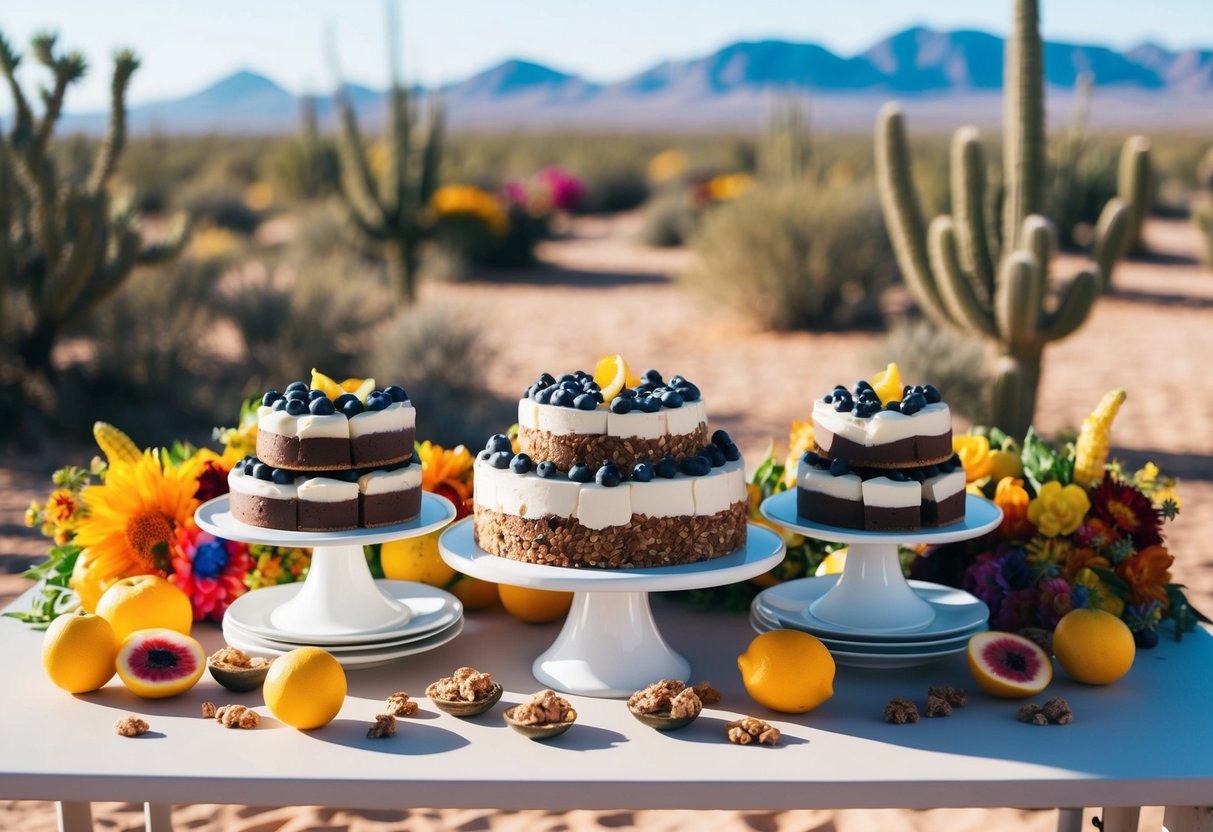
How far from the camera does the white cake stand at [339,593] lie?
2.23m

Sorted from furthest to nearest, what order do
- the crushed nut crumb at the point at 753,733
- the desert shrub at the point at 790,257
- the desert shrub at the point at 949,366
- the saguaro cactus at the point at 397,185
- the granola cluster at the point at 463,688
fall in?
the saguaro cactus at the point at 397,185 < the desert shrub at the point at 790,257 < the desert shrub at the point at 949,366 < the granola cluster at the point at 463,688 < the crushed nut crumb at the point at 753,733

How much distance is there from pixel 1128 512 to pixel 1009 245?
449 centimetres

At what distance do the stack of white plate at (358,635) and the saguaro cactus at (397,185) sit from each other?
911 centimetres

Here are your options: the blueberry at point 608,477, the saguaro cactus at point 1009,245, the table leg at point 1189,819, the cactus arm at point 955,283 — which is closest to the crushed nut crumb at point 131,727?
the blueberry at point 608,477

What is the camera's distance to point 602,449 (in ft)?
6.96

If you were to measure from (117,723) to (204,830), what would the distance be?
1.51m

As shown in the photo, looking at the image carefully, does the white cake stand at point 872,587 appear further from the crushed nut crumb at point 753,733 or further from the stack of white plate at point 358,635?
the stack of white plate at point 358,635

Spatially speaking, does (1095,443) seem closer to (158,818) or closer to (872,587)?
(872,587)

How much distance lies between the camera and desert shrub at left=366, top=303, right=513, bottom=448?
8328 millimetres

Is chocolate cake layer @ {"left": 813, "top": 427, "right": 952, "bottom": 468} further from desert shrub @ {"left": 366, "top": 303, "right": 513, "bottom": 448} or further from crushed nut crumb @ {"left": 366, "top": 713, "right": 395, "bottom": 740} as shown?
desert shrub @ {"left": 366, "top": 303, "right": 513, "bottom": 448}

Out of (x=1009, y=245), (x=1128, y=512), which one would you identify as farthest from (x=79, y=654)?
(x=1009, y=245)

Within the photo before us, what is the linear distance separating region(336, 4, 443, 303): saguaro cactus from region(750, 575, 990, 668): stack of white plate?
9296mm

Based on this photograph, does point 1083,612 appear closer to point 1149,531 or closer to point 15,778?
point 1149,531

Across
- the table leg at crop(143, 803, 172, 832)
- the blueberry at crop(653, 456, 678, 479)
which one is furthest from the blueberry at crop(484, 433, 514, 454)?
the table leg at crop(143, 803, 172, 832)
